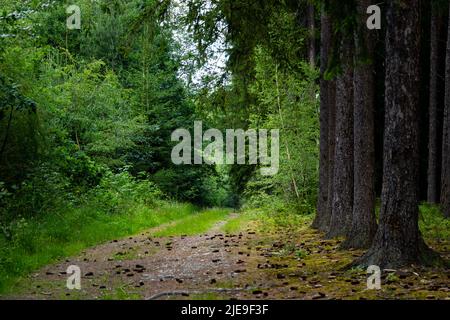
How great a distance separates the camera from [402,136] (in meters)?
7.43

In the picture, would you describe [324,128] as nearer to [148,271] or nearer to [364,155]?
[364,155]

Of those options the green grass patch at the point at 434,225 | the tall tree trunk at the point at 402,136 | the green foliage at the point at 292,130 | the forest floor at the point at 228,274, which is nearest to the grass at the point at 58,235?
the forest floor at the point at 228,274

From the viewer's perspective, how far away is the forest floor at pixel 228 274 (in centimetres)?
674

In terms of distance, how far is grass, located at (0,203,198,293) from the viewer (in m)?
8.94

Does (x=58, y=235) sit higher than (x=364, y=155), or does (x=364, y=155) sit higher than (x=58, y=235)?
A: (x=364, y=155)

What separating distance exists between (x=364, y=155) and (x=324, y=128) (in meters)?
4.17

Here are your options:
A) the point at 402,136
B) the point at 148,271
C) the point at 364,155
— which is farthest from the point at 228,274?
the point at 364,155

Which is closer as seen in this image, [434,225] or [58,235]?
[58,235]

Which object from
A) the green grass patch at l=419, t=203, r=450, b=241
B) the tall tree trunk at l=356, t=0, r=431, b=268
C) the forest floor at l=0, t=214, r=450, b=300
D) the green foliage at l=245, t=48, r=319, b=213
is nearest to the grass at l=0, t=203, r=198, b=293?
the forest floor at l=0, t=214, r=450, b=300

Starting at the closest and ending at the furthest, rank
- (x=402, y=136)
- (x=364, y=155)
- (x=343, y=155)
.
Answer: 1. (x=402, y=136)
2. (x=364, y=155)
3. (x=343, y=155)

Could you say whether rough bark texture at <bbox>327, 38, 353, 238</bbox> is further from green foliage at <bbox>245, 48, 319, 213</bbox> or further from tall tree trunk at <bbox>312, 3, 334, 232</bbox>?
green foliage at <bbox>245, 48, 319, 213</bbox>

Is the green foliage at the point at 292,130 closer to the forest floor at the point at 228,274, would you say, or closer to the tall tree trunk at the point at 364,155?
the forest floor at the point at 228,274
